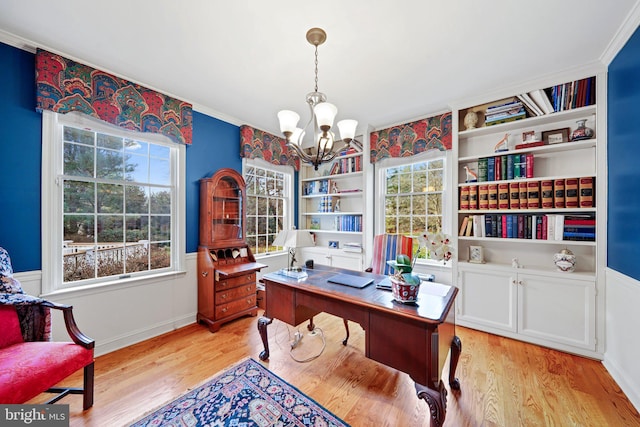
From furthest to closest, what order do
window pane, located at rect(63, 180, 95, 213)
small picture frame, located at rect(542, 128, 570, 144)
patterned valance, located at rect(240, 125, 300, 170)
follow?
patterned valance, located at rect(240, 125, 300, 170) → small picture frame, located at rect(542, 128, 570, 144) → window pane, located at rect(63, 180, 95, 213)

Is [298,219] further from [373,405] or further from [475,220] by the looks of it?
[373,405]

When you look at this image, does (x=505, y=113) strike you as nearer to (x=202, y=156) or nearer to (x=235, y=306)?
(x=202, y=156)

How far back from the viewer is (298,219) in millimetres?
4422

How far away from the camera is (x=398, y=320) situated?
1.43m

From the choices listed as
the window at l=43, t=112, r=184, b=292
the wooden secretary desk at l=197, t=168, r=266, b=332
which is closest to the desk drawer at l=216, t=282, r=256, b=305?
the wooden secretary desk at l=197, t=168, r=266, b=332

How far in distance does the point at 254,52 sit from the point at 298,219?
9.20 feet

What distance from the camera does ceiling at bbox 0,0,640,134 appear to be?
1.59 meters

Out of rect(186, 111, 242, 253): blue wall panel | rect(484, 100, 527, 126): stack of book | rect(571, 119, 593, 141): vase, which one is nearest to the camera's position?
rect(571, 119, 593, 141): vase

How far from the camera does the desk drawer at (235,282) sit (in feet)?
9.23

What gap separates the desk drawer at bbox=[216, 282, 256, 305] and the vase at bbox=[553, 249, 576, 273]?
325 centimetres

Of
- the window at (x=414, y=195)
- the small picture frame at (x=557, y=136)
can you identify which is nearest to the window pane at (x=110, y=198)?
the window at (x=414, y=195)

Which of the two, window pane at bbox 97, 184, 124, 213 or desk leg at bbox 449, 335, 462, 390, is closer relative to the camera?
desk leg at bbox 449, 335, 462, 390

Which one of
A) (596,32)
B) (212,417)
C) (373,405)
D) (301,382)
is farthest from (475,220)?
(212,417)

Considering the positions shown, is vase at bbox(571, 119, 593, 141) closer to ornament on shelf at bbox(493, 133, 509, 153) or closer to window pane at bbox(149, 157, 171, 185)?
ornament on shelf at bbox(493, 133, 509, 153)
